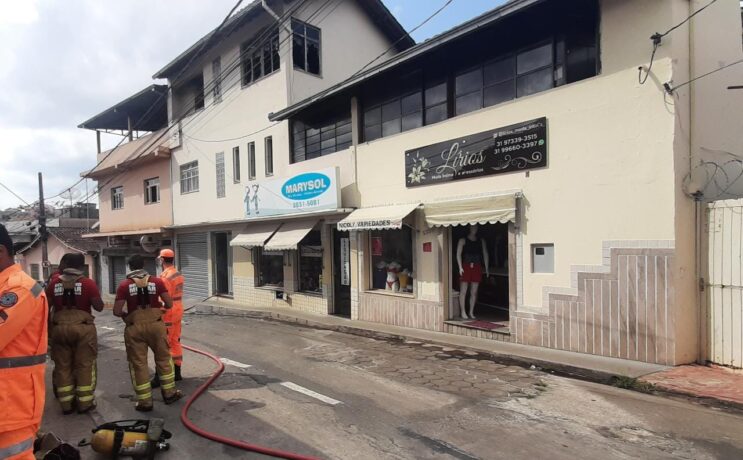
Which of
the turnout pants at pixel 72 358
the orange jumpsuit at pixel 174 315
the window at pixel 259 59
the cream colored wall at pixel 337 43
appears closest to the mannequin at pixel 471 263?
the orange jumpsuit at pixel 174 315

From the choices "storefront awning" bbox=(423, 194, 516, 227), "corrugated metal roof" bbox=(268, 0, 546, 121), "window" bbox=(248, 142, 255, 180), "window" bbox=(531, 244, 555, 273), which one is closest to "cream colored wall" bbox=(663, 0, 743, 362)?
"window" bbox=(531, 244, 555, 273)

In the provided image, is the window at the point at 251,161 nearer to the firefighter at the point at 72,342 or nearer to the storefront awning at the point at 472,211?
the storefront awning at the point at 472,211

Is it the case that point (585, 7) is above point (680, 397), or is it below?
above

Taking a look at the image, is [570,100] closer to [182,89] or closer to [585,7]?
[585,7]

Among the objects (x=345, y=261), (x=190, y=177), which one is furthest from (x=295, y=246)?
(x=190, y=177)

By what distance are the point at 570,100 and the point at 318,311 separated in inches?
330

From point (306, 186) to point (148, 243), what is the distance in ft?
35.6

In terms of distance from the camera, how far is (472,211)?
27.6ft

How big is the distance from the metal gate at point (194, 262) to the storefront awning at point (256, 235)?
3421 millimetres

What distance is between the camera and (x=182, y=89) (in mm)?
19000

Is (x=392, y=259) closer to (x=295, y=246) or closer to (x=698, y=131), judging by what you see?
(x=295, y=246)

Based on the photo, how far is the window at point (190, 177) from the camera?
17.5 m

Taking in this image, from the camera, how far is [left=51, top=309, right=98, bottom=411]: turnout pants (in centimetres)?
504

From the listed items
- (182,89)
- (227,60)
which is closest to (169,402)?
(227,60)
